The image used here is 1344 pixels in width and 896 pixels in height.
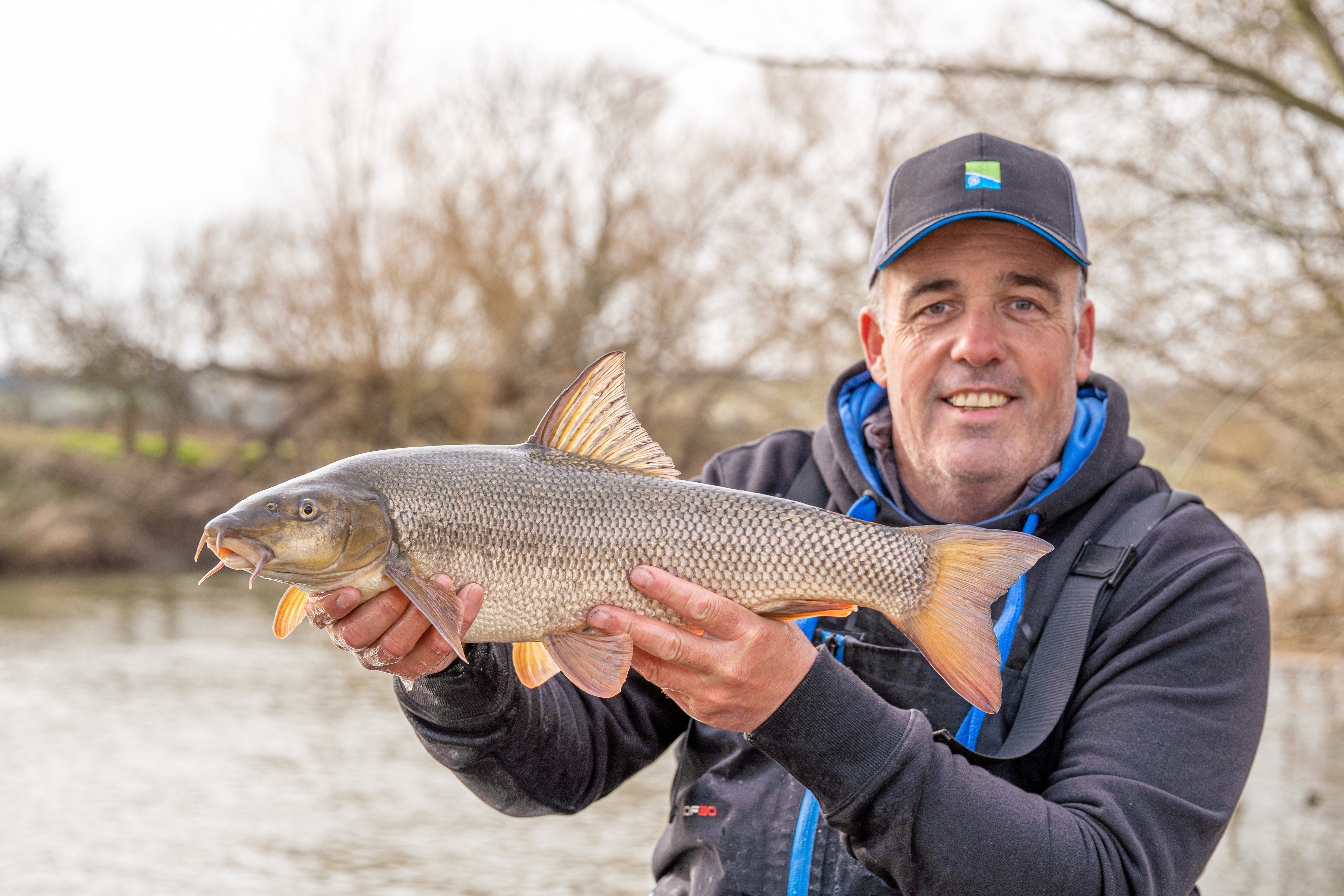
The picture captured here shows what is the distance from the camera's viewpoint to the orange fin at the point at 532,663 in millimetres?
2334

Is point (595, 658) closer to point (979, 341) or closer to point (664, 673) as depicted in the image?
point (664, 673)

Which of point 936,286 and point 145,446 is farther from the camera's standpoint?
point 145,446

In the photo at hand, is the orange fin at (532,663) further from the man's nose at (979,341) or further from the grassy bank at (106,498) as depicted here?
the grassy bank at (106,498)

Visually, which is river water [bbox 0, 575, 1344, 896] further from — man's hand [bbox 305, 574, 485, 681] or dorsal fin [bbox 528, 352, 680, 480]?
dorsal fin [bbox 528, 352, 680, 480]

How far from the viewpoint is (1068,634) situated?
243 centimetres

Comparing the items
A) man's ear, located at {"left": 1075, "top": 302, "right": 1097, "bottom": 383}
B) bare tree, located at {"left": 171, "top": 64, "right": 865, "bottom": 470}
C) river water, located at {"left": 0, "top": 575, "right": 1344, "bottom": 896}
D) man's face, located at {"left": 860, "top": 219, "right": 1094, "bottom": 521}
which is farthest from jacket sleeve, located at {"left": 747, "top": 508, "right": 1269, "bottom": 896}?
bare tree, located at {"left": 171, "top": 64, "right": 865, "bottom": 470}

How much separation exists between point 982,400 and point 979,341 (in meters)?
0.15

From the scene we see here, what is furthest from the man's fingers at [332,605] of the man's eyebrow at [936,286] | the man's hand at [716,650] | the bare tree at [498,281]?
the bare tree at [498,281]

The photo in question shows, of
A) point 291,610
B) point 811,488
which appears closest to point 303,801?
point 811,488

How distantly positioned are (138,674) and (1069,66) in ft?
33.3

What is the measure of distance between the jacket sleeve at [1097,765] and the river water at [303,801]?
3.78 m

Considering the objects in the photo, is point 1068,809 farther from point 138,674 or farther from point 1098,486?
point 138,674

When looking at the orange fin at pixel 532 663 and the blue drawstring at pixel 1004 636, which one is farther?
the blue drawstring at pixel 1004 636

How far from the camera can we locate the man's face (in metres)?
2.72
